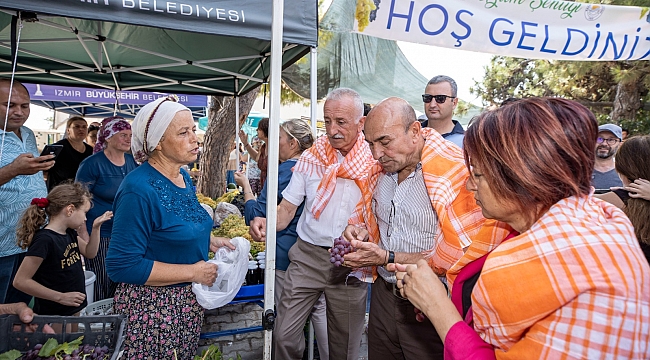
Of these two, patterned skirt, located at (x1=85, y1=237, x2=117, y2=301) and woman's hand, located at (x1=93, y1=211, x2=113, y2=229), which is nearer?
woman's hand, located at (x1=93, y1=211, x2=113, y2=229)

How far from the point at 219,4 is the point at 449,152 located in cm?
149

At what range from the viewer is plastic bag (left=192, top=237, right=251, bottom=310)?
2.10 meters

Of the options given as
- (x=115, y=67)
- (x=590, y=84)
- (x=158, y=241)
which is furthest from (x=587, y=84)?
(x=158, y=241)

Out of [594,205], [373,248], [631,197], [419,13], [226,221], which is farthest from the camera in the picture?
[226,221]

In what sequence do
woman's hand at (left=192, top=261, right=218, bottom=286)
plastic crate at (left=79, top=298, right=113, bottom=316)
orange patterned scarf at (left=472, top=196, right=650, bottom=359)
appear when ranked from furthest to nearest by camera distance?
1. plastic crate at (left=79, top=298, right=113, bottom=316)
2. woman's hand at (left=192, top=261, right=218, bottom=286)
3. orange patterned scarf at (left=472, top=196, right=650, bottom=359)

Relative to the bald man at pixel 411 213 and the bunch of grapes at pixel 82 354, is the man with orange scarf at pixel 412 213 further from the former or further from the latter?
the bunch of grapes at pixel 82 354

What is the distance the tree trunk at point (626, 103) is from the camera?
9703 millimetres

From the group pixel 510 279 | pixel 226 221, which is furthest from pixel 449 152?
pixel 226 221

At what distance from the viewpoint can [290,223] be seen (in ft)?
9.73

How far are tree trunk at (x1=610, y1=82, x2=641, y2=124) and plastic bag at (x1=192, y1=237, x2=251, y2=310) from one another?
10822 mm

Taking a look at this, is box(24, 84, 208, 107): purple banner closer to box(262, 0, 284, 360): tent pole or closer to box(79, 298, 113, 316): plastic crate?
box(79, 298, 113, 316): plastic crate

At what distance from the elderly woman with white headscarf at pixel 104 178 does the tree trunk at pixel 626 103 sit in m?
11.0

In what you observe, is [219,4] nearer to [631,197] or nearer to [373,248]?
[373,248]

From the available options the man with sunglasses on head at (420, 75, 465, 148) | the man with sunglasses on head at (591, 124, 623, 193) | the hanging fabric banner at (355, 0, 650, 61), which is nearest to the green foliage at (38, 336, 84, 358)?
the hanging fabric banner at (355, 0, 650, 61)
